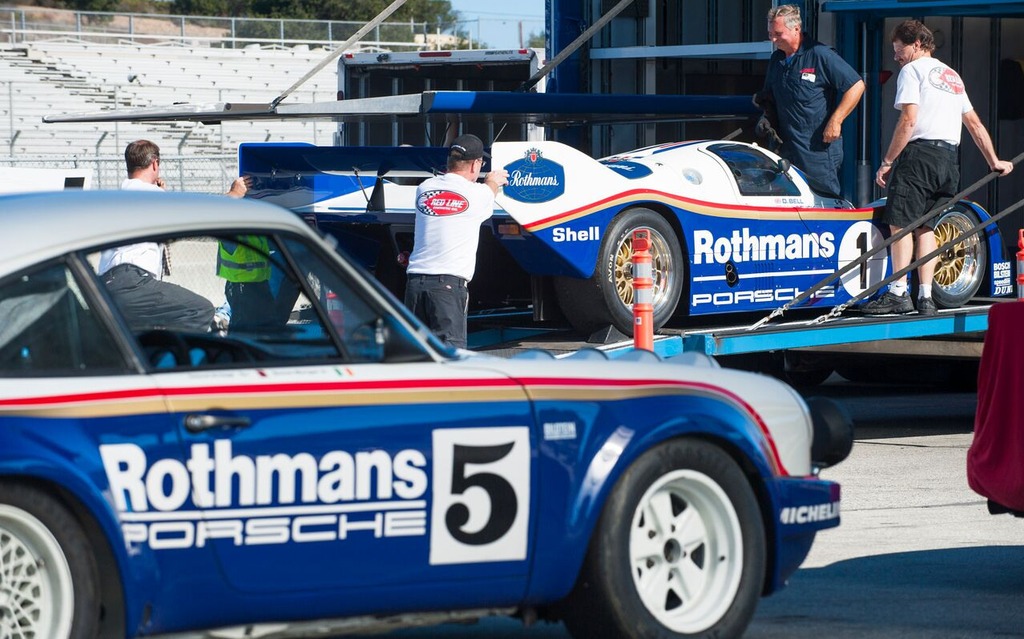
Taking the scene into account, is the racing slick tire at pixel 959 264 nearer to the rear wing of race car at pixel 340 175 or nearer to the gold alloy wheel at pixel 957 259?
the gold alloy wheel at pixel 957 259

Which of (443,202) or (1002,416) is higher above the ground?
(443,202)

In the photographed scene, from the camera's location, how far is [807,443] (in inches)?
217

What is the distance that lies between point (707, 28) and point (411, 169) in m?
8.56

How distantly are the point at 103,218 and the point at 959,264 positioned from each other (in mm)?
8058

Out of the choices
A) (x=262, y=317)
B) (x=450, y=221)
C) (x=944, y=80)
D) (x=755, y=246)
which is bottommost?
(x=755, y=246)

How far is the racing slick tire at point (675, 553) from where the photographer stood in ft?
16.5

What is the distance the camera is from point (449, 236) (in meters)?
9.03

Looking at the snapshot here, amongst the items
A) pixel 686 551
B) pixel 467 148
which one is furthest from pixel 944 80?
pixel 686 551

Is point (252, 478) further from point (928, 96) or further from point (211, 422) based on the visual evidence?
point (928, 96)

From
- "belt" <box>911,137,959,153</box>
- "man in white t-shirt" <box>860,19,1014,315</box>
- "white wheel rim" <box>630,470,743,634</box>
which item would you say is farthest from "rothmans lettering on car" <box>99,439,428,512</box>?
"belt" <box>911,137,959,153</box>

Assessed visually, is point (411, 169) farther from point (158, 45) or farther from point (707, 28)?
point (158, 45)

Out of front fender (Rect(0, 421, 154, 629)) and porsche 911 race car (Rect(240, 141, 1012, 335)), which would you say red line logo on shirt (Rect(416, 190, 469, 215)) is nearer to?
porsche 911 race car (Rect(240, 141, 1012, 335))

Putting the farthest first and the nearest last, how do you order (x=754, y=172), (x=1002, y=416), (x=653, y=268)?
(x=754, y=172) → (x=653, y=268) → (x=1002, y=416)

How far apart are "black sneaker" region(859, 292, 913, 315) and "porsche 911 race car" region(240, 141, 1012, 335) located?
15 centimetres
